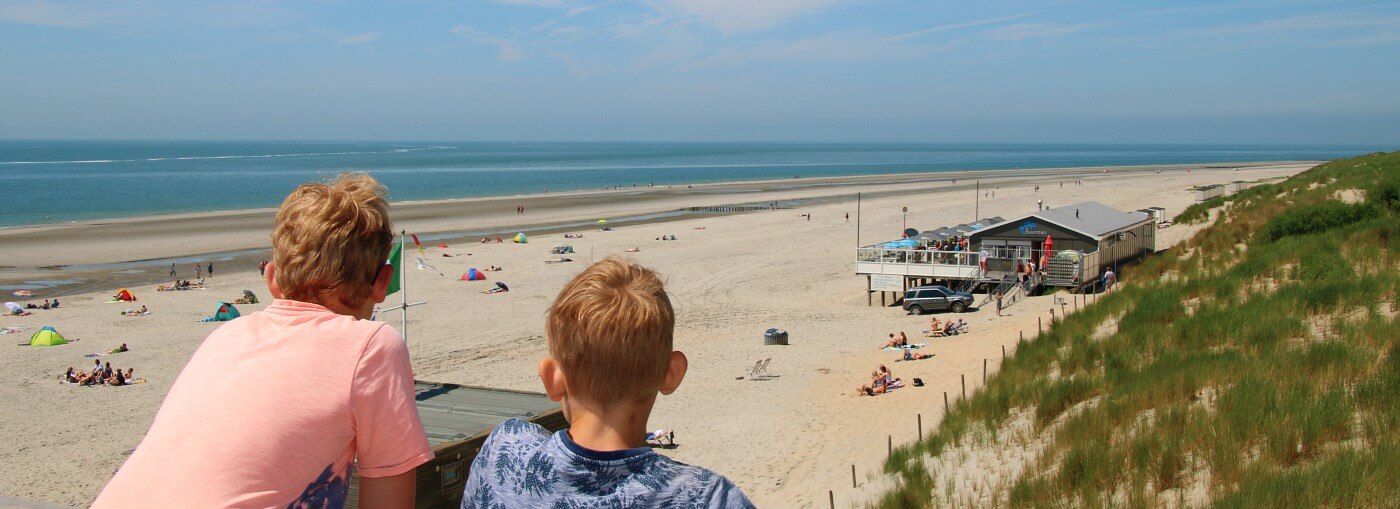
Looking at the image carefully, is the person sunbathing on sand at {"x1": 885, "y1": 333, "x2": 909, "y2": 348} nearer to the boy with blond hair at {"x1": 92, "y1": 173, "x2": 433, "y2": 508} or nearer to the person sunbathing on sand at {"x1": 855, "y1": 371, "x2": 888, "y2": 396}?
the person sunbathing on sand at {"x1": 855, "y1": 371, "x2": 888, "y2": 396}

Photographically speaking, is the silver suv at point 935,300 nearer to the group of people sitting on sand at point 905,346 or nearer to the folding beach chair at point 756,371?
the group of people sitting on sand at point 905,346

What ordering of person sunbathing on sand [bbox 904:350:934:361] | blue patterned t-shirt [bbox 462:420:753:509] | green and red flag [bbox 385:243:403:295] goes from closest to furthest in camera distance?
blue patterned t-shirt [bbox 462:420:753:509], green and red flag [bbox 385:243:403:295], person sunbathing on sand [bbox 904:350:934:361]

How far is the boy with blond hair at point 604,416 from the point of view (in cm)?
178

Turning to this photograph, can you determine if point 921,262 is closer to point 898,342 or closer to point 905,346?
point 898,342

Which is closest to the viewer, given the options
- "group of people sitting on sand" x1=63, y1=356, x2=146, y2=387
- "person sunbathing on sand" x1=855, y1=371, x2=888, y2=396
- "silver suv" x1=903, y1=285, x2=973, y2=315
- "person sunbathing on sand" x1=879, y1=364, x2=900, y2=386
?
"person sunbathing on sand" x1=855, y1=371, x2=888, y2=396

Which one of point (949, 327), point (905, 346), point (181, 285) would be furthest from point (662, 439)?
point (181, 285)

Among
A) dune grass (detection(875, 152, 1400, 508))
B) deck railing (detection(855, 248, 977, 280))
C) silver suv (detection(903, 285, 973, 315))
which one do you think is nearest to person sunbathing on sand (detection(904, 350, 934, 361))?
dune grass (detection(875, 152, 1400, 508))

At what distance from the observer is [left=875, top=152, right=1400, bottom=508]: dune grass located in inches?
261

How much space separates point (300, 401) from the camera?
199 centimetres

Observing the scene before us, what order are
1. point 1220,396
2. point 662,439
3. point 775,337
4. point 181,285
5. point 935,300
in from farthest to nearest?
point 181,285 → point 935,300 → point 775,337 → point 662,439 → point 1220,396

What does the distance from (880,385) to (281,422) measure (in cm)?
1544

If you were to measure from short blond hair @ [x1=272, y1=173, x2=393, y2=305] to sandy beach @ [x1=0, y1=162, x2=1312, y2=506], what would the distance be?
7.72m

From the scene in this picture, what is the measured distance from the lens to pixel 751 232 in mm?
49375

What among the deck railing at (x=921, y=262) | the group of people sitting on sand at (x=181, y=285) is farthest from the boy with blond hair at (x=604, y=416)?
the group of people sitting on sand at (x=181, y=285)
